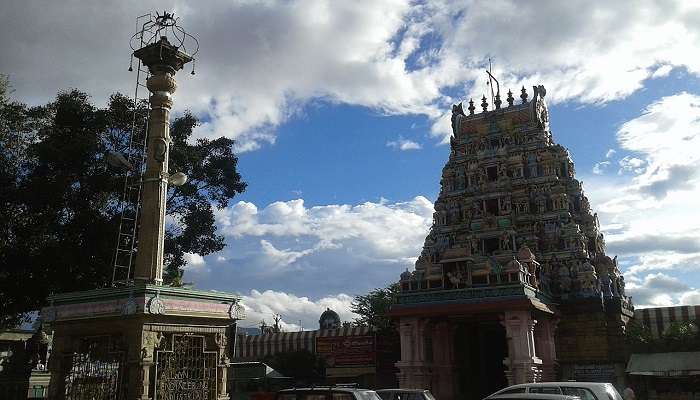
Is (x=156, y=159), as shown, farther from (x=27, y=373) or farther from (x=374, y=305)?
(x=374, y=305)

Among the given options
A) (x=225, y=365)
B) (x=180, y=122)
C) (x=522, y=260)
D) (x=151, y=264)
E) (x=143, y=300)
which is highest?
(x=180, y=122)

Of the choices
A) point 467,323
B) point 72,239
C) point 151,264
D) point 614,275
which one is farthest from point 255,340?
point 151,264

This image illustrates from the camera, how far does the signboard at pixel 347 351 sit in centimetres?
3506

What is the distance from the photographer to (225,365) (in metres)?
14.6

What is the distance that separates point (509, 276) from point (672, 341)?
8899 mm

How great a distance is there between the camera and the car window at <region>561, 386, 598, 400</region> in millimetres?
12711

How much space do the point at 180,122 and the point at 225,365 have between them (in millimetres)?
18010

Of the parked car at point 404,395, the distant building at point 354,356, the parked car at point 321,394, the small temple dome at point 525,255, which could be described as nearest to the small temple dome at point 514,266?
the small temple dome at point 525,255

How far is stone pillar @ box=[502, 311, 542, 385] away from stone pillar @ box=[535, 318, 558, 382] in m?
2.43

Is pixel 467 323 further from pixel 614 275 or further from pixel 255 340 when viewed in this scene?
pixel 255 340

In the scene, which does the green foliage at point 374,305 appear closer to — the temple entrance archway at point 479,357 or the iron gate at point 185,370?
the temple entrance archway at point 479,357

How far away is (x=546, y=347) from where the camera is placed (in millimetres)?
30219

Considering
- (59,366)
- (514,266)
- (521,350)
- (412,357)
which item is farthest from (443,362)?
(59,366)

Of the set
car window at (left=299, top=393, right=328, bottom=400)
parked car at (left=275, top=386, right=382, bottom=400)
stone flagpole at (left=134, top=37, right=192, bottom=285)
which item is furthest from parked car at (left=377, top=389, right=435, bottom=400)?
stone flagpole at (left=134, top=37, right=192, bottom=285)
